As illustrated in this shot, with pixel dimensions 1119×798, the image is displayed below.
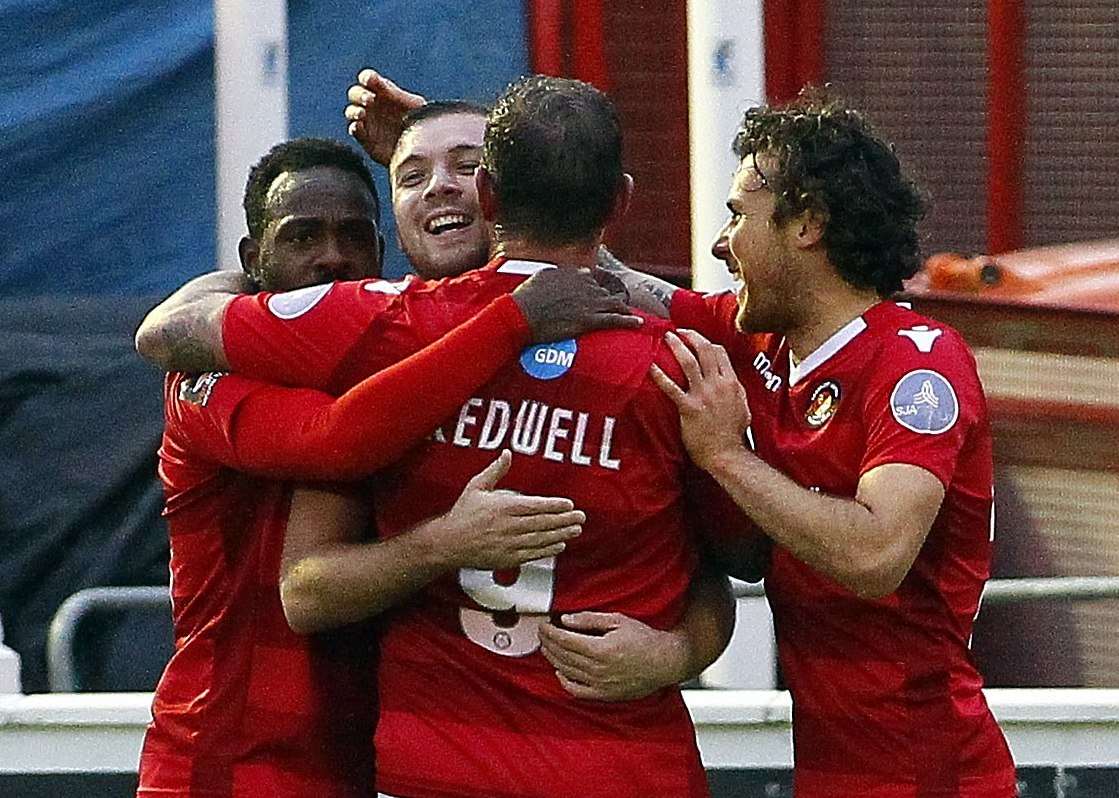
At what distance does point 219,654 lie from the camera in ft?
10.0

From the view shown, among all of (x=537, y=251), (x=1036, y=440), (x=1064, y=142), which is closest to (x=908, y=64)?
(x=1064, y=142)

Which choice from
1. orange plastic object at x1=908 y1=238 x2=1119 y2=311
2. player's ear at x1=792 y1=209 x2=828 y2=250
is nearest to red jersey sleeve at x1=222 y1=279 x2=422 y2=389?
player's ear at x1=792 y1=209 x2=828 y2=250

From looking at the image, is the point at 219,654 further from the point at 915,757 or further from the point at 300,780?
the point at 915,757

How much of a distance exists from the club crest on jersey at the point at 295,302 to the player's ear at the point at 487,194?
0.74ft

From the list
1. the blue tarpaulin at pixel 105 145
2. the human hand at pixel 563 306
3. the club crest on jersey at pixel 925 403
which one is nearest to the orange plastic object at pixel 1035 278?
the club crest on jersey at pixel 925 403

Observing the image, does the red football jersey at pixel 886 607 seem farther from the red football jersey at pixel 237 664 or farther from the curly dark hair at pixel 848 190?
the red football jersey at pixel 237 664

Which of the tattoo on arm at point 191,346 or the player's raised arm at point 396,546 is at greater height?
the tattoo on arm at point 191,346

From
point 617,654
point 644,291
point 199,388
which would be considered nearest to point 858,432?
point 617,654

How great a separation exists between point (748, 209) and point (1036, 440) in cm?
197

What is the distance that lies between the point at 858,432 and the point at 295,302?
73cm

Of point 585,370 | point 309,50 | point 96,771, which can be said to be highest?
point 309,50

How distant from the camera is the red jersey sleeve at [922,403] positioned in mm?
2785

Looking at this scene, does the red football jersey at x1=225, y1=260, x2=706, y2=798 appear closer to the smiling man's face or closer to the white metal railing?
the smiling man's face

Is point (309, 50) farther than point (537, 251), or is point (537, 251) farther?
point (309, 50)
